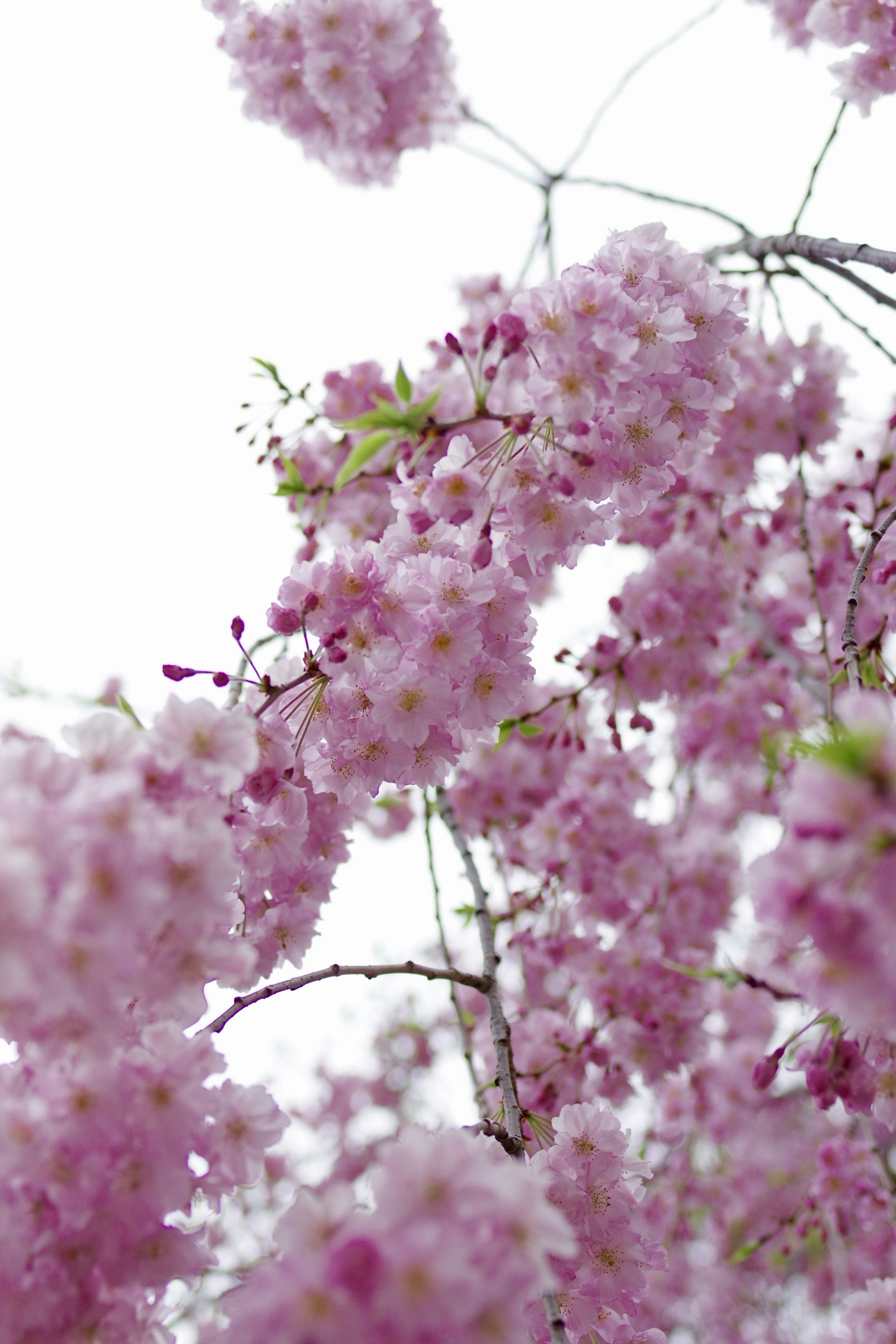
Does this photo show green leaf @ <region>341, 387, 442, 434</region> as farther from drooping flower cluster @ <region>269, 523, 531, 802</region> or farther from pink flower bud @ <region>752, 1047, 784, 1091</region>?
pink flower bud @ <region>752, 1047, 784, 1091</region>

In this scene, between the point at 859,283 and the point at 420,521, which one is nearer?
the point at 420,521

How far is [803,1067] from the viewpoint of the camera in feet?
5.91

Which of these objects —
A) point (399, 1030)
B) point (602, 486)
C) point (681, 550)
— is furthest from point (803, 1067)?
point (399, 1030)

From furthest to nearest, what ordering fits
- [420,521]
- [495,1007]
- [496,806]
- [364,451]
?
[496,806] < [495,1007] < [420,521] < [364,451]

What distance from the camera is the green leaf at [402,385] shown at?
4.78 feet

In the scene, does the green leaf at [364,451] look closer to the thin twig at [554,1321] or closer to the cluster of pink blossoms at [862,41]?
the thin twig at [554,1321]

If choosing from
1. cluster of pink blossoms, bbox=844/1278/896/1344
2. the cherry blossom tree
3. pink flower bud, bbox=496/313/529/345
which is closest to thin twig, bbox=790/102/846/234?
the cherry blossom tree

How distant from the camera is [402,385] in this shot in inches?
57.9

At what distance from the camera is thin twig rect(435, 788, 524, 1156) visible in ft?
5.20

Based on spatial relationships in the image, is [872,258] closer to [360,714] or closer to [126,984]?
[360,714]

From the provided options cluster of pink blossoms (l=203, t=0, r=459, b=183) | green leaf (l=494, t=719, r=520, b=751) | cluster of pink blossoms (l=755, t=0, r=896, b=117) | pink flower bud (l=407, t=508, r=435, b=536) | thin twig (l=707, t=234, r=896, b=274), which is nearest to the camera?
pink flower bud (l=407, t=508, r=435, b=536)

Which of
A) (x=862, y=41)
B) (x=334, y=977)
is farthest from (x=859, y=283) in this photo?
(x=334, y=977)

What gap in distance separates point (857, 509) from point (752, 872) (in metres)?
3.36

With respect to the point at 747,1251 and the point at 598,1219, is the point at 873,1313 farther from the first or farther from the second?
the point at 598,1219
